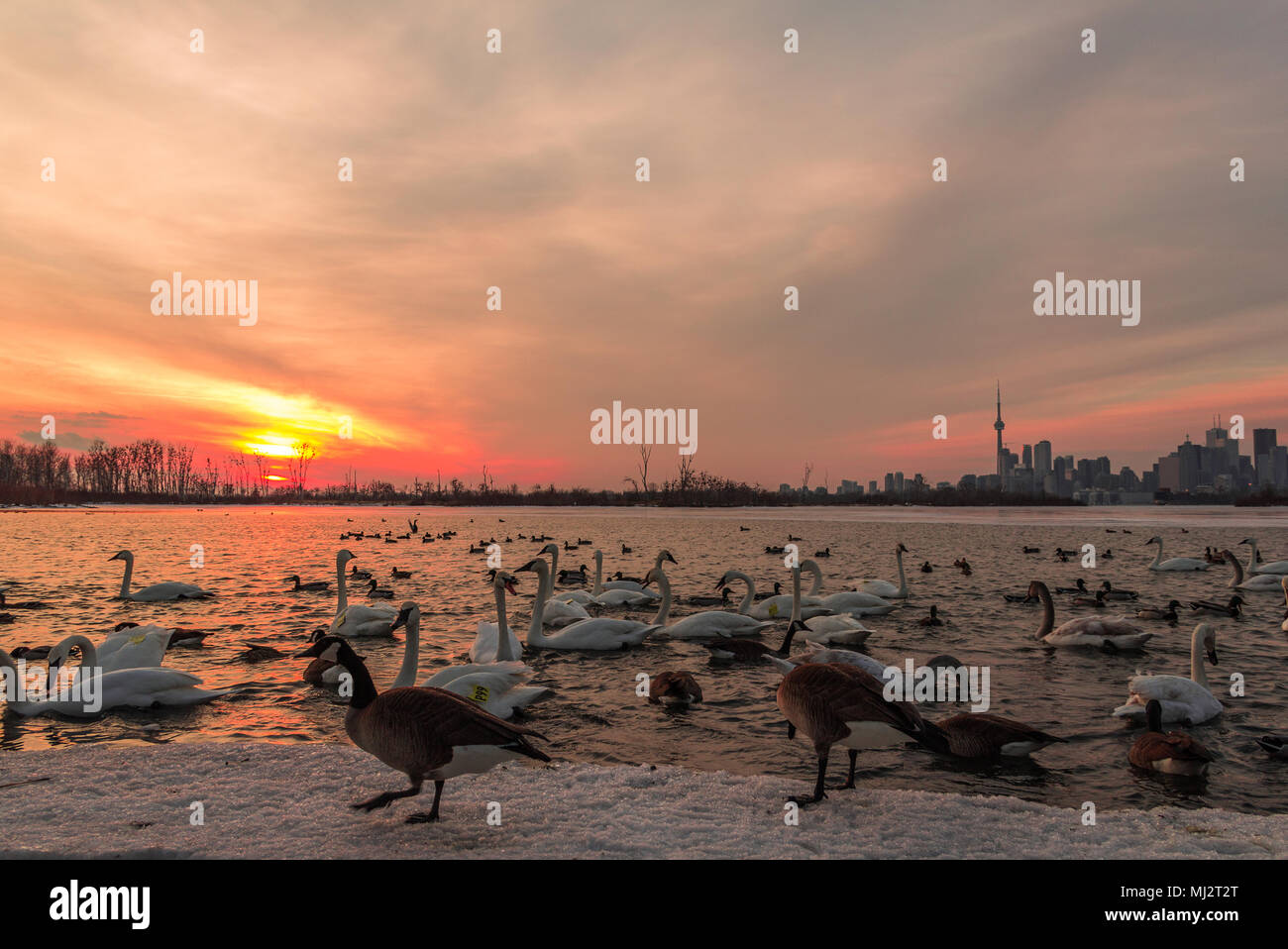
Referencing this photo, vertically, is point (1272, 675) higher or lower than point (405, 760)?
lower

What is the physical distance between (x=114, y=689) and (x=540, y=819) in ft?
21.3

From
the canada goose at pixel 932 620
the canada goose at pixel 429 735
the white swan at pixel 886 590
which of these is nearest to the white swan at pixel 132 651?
the canada goose at pixel 429 735

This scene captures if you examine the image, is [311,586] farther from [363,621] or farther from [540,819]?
[540,819]

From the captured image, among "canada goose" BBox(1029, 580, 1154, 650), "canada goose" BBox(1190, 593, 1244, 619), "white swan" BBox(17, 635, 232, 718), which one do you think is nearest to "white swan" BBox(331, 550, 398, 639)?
"white swan" BBox(17, 635, 232, 718)

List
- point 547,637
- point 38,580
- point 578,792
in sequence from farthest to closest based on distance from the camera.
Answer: point 38,580 → point 547,637 → point 578,792

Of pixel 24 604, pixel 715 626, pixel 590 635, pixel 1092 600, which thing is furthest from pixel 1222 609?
pixel 24 604

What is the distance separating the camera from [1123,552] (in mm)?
33031

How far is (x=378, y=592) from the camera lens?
20.1 m

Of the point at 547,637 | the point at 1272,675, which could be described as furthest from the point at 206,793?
the point at 1272,675

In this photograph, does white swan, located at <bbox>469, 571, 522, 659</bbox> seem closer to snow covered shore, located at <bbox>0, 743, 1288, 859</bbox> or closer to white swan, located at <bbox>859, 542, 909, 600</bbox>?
snow covered shore, located at <bbox>0, 743, 1288, 859</bbox>

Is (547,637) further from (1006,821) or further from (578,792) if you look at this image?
(1006,821)

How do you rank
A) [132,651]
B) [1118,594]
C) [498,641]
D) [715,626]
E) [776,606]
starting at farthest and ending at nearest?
[1118,594], [776,606], [715,626], [498,641], [132,651]
